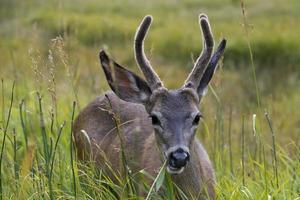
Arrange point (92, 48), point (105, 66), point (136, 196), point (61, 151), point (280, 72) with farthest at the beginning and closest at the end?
1. point (92, 48)
2. point (280, 72)
3. point (61, 151)
4. point (105, 66)
5. point (136, 196)

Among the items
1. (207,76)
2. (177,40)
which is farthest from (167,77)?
(207,76)

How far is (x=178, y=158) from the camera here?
4.55 m

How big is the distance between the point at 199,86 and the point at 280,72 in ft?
30.6

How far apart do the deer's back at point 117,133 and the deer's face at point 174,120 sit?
1.14 feet

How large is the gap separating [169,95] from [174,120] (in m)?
0.24

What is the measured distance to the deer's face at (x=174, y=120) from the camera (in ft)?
15.6

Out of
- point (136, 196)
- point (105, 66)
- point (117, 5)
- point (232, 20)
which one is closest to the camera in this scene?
point (136, 196)

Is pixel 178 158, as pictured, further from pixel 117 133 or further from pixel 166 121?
pixel 117 133

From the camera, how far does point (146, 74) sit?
209 inches

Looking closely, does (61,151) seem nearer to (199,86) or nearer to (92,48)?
(199,86)

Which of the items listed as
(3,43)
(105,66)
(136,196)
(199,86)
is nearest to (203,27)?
(199,86)

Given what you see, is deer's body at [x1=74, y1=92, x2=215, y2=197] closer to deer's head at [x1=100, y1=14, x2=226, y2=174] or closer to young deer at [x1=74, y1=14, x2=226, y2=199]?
young deer at [x1=74, y1=14, x2=226, y2=199]

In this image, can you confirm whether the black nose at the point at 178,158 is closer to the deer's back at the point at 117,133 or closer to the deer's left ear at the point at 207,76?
the deer's back at the point at 117,133

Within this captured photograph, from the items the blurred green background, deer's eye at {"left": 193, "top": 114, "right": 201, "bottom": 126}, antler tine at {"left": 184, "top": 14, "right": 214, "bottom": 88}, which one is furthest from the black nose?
the blurred green background
